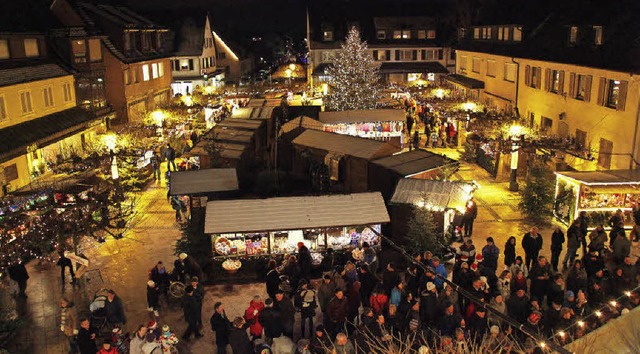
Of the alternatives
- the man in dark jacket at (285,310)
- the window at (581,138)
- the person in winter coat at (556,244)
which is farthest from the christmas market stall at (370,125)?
the man in dark jacket at (285,310)

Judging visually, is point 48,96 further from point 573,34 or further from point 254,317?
point 573,34

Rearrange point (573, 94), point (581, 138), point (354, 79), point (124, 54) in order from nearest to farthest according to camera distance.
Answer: point (581, 138)
point (573, 94)
point (354, 79)
point (124, 54)

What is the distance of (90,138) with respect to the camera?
113ft

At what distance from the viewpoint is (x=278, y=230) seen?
1677 centimetres

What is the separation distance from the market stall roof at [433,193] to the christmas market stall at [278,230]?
54.2 inches

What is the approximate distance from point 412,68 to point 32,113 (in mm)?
44153

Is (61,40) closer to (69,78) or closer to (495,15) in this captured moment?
(69,78)

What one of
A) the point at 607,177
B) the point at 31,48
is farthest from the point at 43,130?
the point at 607,177

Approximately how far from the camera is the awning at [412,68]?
6353 centimetres

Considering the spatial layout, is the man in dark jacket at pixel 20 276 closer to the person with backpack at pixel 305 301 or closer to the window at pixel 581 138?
the person with backpack at pixel 305 301

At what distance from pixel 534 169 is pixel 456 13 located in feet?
166

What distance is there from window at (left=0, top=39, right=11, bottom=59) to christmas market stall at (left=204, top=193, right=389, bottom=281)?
16378 mm

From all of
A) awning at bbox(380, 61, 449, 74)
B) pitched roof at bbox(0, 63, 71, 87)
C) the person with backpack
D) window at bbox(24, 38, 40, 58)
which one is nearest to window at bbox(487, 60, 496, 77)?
awning at bbox(380, 61, 449, 74)

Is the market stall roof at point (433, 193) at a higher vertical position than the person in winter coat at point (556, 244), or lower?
higher
